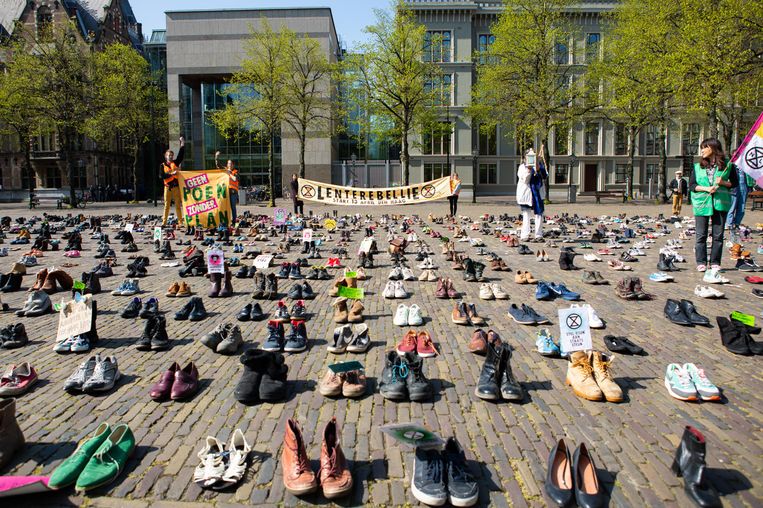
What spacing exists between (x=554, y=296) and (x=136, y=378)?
641cm

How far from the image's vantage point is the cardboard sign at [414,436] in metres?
3.22

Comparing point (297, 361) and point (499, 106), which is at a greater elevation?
point (499, 106)

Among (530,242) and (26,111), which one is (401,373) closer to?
(530,242)

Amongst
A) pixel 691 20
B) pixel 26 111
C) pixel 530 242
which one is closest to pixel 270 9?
pixel 26 111

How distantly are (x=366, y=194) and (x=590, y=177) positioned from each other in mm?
47957

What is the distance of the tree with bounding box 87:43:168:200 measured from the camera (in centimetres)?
3938

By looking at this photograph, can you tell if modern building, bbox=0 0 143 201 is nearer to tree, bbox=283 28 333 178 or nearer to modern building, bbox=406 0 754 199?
tree, bbox=283 28 333 178

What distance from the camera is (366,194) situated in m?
18.0

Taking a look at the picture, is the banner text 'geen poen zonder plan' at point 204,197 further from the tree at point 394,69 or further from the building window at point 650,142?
the building window at point 650,142

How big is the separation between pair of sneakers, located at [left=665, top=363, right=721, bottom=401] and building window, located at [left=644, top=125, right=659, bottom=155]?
6185 centimetres

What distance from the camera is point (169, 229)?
18.1 meters

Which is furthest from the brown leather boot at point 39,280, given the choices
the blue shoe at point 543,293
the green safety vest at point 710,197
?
the green safety vest at point 710,197

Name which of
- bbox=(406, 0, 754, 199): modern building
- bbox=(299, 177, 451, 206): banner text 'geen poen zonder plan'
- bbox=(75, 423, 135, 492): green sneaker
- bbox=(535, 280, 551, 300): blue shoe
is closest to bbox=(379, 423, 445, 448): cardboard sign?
bbox=(75, 423, 135, 492): green sneaker

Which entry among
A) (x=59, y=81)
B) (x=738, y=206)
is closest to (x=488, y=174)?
(x=59, y=81)
